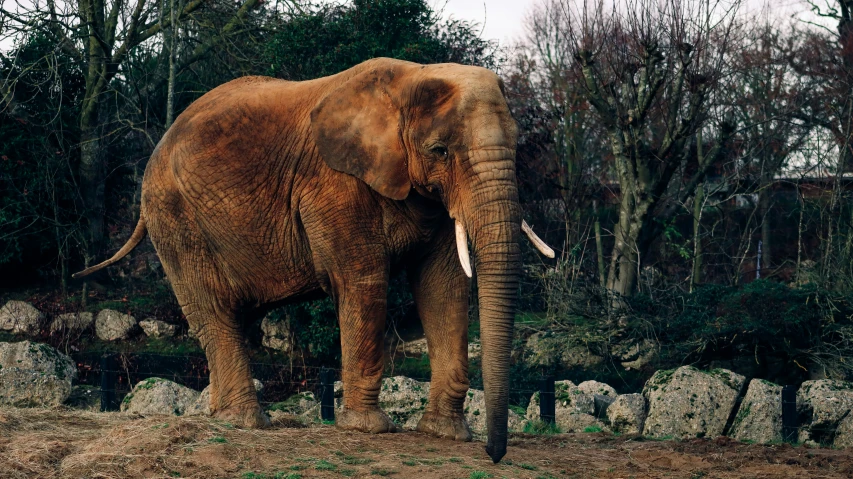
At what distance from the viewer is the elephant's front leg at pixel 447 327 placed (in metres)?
8.75

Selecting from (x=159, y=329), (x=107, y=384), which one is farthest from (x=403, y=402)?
(x=159, y=329)

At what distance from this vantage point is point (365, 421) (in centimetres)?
862

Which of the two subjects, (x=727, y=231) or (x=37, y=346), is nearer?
(x=37, y=346)

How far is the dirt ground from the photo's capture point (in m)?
7.25

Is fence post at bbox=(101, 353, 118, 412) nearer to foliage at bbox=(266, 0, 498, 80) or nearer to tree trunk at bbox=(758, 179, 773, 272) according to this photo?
foliage at bbox=(266, 0, 498, 80)

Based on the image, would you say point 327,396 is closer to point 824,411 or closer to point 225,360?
point 225,360

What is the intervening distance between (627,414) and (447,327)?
12.5 feet

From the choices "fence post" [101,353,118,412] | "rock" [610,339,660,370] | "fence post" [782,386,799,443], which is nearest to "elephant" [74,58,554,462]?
"fence post" [101,353,118,412]

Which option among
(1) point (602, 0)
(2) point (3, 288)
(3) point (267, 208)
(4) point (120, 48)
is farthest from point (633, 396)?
(2) point (3, 288)

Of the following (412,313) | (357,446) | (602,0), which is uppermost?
(602,0)

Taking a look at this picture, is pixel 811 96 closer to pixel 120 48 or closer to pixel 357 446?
pixel 120 48

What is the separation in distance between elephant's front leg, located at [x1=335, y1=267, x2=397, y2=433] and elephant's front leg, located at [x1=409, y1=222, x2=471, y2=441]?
0.41 meters

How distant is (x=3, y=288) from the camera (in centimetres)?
2098

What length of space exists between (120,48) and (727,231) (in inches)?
579
